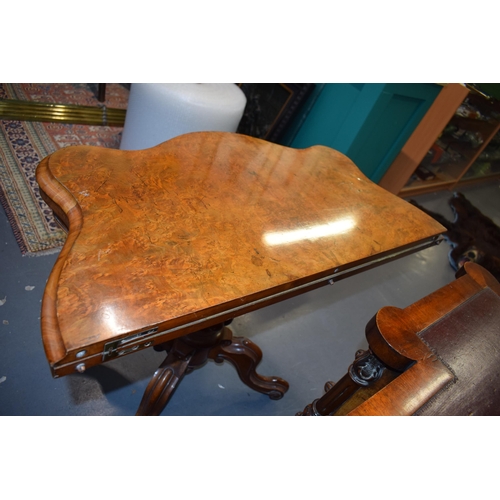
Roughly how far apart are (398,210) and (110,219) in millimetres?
914

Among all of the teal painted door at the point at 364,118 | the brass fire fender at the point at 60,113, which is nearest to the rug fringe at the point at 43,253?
the brass fire fender at the point at 60,113

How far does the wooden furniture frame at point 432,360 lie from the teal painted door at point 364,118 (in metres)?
1.38

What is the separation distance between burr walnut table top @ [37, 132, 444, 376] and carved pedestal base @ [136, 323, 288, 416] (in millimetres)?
417

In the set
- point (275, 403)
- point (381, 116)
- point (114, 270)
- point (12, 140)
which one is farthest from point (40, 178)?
point (381, 116)

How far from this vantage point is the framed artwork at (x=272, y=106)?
7.63 ft

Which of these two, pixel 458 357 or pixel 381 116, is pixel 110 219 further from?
pixel 381 116

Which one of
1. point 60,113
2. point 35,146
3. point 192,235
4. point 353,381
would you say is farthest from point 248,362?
point 60,113

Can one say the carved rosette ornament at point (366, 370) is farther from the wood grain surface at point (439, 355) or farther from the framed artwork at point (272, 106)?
the framed artwork at point (272, 106)

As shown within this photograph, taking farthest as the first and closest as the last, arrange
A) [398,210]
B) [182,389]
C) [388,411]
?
[182,389]
[398,210]
[388,411]

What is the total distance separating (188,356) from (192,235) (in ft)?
1.92

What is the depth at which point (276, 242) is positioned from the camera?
3.10 feet

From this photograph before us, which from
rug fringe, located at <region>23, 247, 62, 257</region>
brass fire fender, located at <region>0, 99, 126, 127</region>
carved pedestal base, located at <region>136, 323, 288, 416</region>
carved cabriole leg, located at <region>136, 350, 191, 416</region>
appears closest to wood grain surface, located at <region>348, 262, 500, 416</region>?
carved pedestal base, located at <region>136, 323, 288, 416</region>

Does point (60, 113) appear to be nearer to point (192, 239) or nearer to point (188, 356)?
point (188, 356)

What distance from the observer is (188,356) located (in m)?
1.30
